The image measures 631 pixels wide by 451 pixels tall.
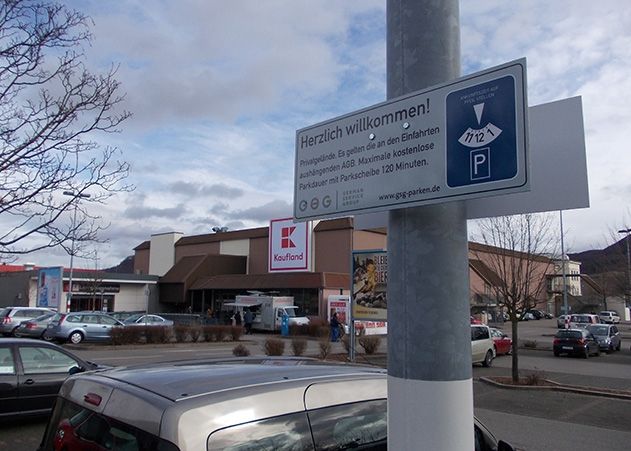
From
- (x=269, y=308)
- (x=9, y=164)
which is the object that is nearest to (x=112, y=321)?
(x=269, y=308)

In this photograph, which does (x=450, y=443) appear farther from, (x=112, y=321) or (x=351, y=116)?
(x=112, y=321)

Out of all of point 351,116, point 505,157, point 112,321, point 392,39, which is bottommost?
point 112,321

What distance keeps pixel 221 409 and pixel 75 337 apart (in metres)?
27.7

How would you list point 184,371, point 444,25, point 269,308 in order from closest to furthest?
point 444,25, point 184,371, point 269,308

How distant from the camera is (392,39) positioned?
2482mm

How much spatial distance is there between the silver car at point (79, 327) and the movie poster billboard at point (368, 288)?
13277 millimetres

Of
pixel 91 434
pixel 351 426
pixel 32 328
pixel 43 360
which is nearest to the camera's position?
pixel 91 434

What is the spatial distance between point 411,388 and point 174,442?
0.94 meters

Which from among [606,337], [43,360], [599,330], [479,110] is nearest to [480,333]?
[606,337]

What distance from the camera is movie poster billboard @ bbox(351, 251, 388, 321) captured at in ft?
63.1

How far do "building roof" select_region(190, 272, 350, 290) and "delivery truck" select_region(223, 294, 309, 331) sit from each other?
8.48 ft

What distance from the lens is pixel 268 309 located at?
142 feet

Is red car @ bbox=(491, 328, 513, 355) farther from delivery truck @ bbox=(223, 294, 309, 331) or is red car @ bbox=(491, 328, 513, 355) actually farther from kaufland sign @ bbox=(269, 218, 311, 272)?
kaufland sign @ bbox=(269, 218, 311, 272)

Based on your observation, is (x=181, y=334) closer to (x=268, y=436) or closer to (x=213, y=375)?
(x=213, y=375)
